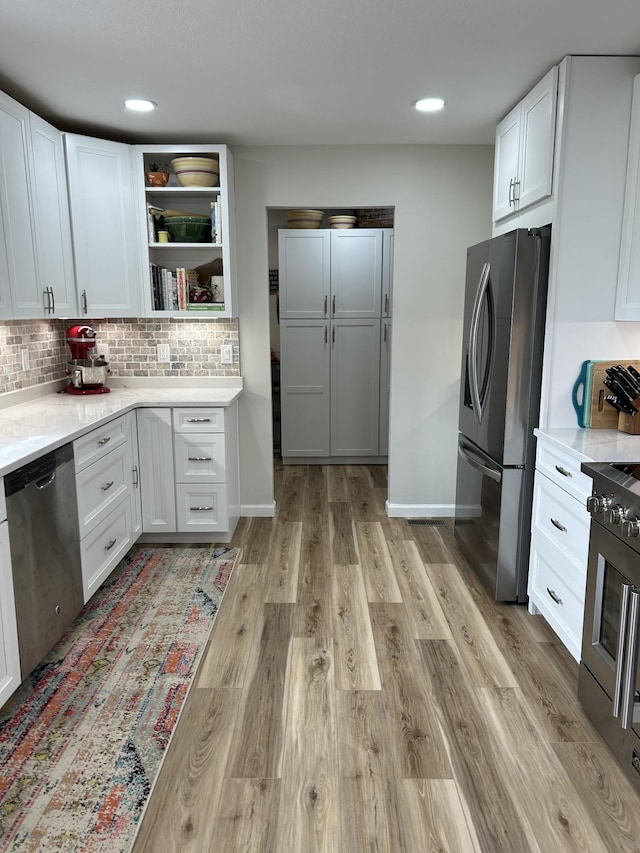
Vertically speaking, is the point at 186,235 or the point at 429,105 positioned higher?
the point at 429,105

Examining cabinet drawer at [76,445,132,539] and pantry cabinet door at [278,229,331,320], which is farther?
pantry cabinet door at [278,229,331,320]

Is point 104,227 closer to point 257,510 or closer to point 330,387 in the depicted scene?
point 257,510

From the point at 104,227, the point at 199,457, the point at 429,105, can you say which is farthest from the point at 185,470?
the point at 429,105

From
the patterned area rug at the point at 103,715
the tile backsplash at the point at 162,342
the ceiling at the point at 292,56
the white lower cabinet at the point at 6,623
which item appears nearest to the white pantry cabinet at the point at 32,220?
the ceiling at the point at 292,56

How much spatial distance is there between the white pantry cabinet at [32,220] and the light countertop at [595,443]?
8.09 ft

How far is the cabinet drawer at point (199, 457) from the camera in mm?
3680

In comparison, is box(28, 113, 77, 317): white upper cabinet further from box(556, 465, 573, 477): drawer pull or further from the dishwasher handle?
box(556, 465, 573, 477): drawer pull

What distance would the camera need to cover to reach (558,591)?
2559 millimetres

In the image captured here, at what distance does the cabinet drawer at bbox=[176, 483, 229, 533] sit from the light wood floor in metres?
0.48

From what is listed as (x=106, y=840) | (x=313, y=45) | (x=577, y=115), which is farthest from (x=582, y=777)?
(x=313, y=45)

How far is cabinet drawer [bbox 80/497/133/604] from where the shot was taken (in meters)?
2.85

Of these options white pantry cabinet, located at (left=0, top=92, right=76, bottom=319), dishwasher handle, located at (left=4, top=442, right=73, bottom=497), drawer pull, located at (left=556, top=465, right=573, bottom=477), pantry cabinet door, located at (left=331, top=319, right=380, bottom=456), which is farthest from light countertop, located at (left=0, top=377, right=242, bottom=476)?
drawer pull, located at (left=556, top=465, right=573, bottom=477)

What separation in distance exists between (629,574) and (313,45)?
2205mm

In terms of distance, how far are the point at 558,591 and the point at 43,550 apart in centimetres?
208
